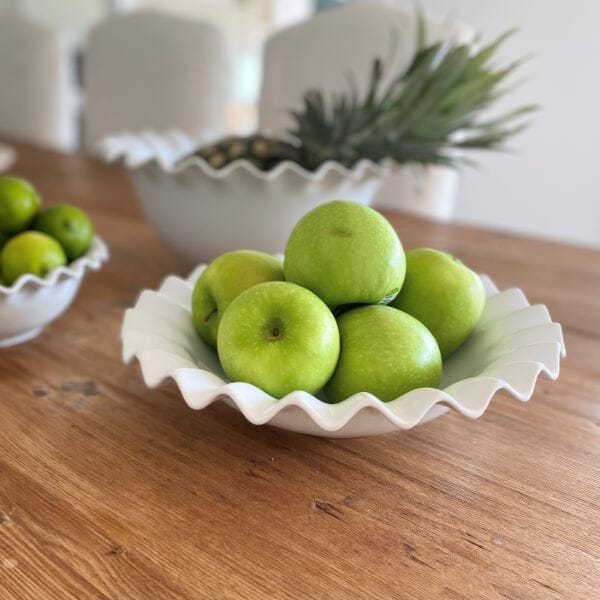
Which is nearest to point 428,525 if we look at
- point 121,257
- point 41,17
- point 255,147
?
point 255,147

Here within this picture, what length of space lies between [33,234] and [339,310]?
0.31 meters

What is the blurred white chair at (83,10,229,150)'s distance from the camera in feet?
→ 6.13

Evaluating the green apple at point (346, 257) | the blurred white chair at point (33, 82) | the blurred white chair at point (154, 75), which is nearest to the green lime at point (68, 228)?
the green apple at point (346, 257)

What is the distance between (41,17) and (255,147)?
4.04 m

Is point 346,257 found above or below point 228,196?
above

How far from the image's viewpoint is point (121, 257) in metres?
0.93

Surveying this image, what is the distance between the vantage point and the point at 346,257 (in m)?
0.47

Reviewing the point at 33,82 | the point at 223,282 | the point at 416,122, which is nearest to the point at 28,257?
the point at 223,282

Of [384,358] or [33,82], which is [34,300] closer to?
[384,358]

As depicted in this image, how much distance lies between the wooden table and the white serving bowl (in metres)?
0.20

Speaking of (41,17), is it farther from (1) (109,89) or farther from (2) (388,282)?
(2) (388,282)

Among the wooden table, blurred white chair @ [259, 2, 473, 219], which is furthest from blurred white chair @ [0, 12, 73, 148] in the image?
the wooden table

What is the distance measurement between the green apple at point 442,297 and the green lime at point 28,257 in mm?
319

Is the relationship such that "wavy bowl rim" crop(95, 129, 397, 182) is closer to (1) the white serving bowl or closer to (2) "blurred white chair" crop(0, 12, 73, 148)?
(1) the white serving bowl
